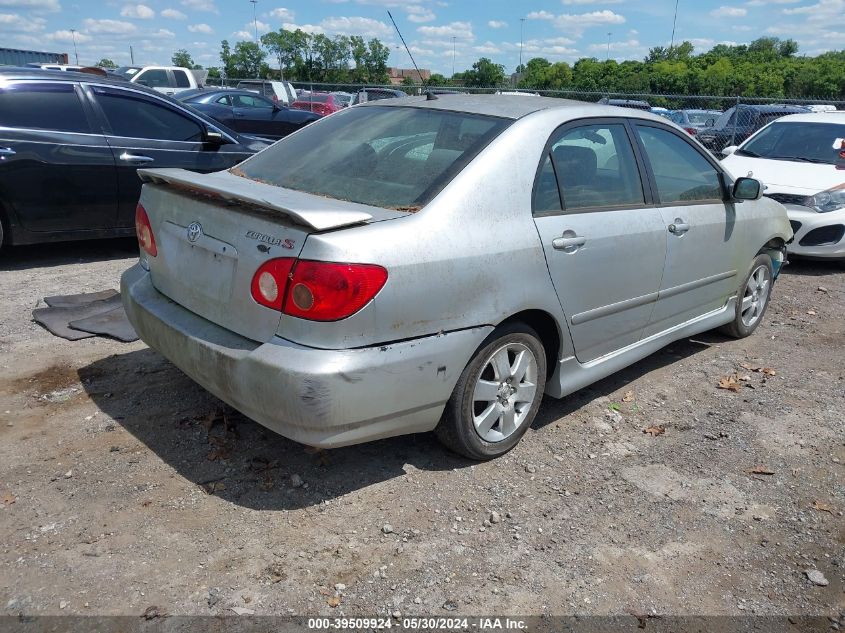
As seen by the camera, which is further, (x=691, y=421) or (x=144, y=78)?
(x=144, y=78)

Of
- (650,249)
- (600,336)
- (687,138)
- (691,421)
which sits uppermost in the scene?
(687,138)

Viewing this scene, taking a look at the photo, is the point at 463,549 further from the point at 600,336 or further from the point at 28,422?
the point at 28,422

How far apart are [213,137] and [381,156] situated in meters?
4.13

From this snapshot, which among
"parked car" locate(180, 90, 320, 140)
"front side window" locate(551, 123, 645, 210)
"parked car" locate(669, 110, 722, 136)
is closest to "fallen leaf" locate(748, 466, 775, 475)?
"front side window" locate(551, 123, 645, 210)

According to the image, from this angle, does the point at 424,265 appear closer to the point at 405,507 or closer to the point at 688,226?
the point at 405,507

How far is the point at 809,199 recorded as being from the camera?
7828 millimetres

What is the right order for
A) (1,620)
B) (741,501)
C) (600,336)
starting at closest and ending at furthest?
1. (1,620)
2. (741,501)
3. (600,336)

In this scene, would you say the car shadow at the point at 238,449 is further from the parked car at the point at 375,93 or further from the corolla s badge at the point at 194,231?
the parked car at the point at 375,93

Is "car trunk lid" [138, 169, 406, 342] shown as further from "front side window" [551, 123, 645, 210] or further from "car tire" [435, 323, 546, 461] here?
"front side window" [551, 123, 645, 210]

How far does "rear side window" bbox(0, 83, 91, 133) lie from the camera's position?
6000mm

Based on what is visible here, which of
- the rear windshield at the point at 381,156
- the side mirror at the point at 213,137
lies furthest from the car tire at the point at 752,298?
the side mirror at the point at 213,137

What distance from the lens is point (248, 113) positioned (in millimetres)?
15336

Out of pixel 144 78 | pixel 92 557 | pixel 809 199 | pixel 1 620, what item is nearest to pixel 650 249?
pixel 92 557

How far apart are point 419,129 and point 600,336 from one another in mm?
1463
